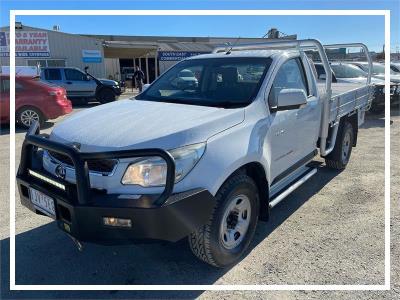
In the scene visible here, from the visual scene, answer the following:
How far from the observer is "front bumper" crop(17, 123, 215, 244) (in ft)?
7.75

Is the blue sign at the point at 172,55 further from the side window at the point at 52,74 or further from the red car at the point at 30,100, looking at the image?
the red car at the point at 30,100

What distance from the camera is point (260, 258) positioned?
3.24m

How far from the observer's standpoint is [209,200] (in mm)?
2590

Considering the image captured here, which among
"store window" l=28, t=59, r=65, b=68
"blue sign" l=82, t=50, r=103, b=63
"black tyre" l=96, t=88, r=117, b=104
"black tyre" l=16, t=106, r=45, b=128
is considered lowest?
"black tyre" l=16, t=106, r=45, b=128

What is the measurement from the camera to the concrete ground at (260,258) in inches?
115

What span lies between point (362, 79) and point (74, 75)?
37.1 feet

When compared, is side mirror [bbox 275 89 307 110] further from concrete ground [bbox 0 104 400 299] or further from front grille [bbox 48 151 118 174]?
front grille [bbox 48 151 118 174]

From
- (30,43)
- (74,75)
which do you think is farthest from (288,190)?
(30,43)

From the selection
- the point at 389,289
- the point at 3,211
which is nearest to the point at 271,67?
the point at 389,289

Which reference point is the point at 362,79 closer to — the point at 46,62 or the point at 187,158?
the point at 187,158

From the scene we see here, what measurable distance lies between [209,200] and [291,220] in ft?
5.69

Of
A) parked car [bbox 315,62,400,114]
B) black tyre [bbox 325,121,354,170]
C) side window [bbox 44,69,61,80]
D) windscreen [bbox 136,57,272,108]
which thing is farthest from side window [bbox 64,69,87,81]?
black tyre [bbox 325,121,354,170]

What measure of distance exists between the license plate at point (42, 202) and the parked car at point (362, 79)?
1001cm

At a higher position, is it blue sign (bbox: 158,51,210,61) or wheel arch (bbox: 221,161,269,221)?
blue sign (bbox: 158,51,210,61)
